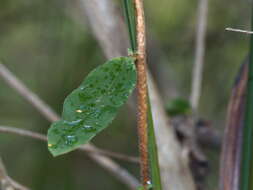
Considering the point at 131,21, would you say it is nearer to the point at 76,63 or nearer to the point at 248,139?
→ the point at 248,139

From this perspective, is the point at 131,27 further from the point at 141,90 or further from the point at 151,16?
the point at 151,16

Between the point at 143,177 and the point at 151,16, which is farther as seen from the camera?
the point at 151,16

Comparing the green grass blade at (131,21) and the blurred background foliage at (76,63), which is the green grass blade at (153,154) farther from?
the blurred background foliage at (76,63)

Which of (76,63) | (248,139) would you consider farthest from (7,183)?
(76,63)

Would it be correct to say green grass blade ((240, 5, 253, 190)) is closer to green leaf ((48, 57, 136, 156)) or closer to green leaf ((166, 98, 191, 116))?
green leaf ((48, 57, 136, 156))

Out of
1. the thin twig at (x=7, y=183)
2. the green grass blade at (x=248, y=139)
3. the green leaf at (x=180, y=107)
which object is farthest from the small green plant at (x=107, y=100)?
the green leaf at (x=180, y=107)

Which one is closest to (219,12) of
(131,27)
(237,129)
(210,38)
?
(210,38)
